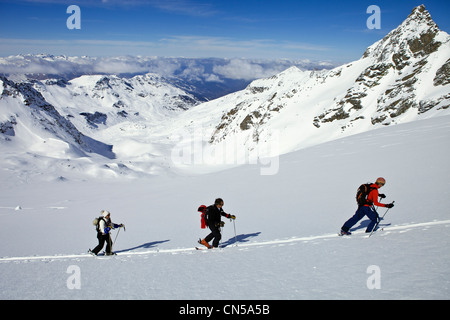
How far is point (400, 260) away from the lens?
553 centimetres

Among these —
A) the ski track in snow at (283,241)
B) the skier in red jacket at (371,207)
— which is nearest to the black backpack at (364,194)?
the skier in red jacket at (371,207)

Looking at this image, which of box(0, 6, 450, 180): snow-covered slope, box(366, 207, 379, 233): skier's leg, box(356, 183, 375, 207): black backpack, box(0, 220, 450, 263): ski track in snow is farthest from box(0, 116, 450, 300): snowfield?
box(0, 6, 450, 180): snow-covered slope

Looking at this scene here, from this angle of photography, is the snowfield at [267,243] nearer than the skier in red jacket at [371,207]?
Yes

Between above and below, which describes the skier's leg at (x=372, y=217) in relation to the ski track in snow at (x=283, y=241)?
above

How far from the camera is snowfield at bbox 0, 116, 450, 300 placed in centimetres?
517

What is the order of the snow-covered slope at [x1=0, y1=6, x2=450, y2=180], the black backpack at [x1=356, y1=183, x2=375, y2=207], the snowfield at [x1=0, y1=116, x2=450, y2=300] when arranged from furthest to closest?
the snow-covered slope at [x1=0, y1=6, x2=450, y2=180]
the black backpack at [x1=356, y1=183, x2=375, y2=207]
the snowfield at [x1=0, y1=116, x2=450, y2=300]

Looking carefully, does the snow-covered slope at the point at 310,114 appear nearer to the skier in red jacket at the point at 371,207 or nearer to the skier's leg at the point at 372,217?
the skier in red jacket at the point at 371,207

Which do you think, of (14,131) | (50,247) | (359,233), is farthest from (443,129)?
(14,131)

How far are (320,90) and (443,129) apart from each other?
86.2m

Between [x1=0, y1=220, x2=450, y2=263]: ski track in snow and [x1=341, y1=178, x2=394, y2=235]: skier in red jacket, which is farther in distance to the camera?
[x1=341, y1=178, x2=394, y2=235]: skier in red jacket

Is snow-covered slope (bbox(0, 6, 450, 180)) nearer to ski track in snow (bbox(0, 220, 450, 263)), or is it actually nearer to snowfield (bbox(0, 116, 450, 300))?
snowfield (bbox(0, 116, 450, 300))

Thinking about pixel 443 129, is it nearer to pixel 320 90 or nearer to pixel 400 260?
pixel 400 260

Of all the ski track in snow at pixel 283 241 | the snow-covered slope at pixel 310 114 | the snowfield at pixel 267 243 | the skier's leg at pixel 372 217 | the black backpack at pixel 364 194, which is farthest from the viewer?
the snow-covered slope at pixel 310 114

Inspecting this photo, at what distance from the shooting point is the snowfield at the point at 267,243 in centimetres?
517
